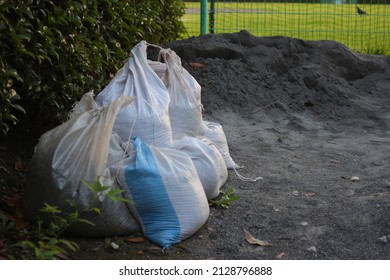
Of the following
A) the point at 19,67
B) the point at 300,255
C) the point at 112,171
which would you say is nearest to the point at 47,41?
the point at 19,67

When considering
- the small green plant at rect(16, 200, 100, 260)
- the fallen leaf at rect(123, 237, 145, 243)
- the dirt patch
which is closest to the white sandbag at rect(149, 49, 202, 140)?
the dirt patch

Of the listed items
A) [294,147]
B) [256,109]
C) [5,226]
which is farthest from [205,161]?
[256,109]

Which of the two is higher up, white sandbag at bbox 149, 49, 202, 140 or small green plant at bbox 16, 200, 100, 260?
white sandbag at bbox 149, 49, 202, 140

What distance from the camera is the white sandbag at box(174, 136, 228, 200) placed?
14.7 feet

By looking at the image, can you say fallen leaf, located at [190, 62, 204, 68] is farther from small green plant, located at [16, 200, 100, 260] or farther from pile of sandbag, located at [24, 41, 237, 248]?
small green plant, located at [16, 200, 100, 260]

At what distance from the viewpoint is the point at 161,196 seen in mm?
3893

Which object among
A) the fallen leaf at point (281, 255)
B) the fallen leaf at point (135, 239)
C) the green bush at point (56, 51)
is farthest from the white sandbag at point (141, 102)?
the fallen leaf at point (281, 255)

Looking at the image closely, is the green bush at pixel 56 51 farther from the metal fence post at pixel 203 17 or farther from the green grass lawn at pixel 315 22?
the green grass lawn at pixel 315 22

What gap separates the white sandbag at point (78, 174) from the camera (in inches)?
149

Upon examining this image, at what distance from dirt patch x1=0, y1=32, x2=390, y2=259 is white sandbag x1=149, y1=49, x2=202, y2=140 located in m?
0.49

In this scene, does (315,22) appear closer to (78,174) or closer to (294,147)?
(294,147)

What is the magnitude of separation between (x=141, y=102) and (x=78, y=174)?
0.85 meters

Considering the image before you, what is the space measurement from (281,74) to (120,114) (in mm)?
3968
